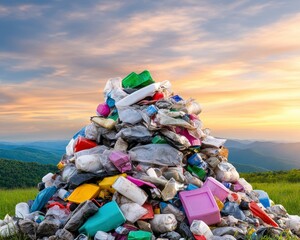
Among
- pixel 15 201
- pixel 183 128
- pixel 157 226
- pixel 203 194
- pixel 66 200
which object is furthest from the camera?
pixel 15 201

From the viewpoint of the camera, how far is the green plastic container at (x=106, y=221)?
5.79m

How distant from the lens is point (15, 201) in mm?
10219

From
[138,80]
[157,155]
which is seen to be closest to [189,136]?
[157,155]

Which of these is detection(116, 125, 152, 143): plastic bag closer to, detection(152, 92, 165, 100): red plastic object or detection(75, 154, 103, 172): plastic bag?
detection(75, 154, 103, 172): plastic bag

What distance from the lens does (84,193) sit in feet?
20.8

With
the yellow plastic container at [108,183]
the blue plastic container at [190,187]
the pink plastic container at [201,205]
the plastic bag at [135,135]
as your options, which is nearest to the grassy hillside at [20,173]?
the plastic bag at [135,135]

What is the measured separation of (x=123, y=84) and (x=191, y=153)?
1801mm

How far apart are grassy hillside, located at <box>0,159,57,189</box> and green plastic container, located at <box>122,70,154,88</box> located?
14.6 meters

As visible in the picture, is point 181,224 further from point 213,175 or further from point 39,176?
point 39,176

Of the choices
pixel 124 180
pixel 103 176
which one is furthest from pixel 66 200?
pixel 124 180

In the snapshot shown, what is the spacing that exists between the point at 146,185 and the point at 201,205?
2.56 ft

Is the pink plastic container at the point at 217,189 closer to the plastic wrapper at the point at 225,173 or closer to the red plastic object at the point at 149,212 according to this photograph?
the plastic wrapper at the point at 225,173

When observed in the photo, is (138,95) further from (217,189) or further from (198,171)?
(217,189)

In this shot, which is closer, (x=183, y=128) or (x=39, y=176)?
(x=183, y=128)
